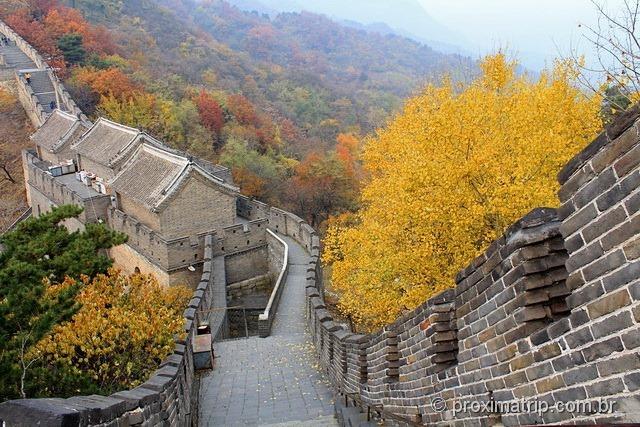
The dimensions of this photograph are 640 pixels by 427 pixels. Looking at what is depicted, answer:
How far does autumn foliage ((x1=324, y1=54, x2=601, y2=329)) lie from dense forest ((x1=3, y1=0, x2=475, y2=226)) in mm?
13292

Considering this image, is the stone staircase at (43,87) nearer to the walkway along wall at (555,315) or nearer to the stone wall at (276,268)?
the stone wall at (276,268)

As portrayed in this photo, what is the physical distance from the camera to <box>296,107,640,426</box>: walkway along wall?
264 cm

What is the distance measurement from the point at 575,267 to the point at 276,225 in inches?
1014

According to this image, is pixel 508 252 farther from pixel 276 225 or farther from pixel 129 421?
pixel 276 225

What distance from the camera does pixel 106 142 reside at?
2909 centimetres

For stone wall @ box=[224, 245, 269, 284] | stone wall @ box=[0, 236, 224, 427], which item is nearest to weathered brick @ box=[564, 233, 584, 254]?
stone wall @ box=[0, 236, 224, 427]

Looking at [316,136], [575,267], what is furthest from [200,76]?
[575,267]

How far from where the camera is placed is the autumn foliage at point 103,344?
831cm

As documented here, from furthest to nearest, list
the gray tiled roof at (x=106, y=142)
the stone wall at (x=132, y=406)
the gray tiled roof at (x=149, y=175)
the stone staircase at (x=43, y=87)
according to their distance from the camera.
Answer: the stone staircase at (x=43, y=87) → the gray tiled roof at (x=106, y=142) → the gray tiled roof at (x=149, y=175) → the stone wall at (x=132, y=406)

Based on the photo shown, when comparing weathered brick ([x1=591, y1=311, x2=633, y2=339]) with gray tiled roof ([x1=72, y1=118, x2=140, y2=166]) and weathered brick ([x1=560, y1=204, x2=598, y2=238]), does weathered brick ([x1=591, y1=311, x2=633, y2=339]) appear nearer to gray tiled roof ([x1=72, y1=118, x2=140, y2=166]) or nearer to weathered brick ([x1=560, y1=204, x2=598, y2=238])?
weathered brick ([x1=560, y1=204, x2=598, y2=238])

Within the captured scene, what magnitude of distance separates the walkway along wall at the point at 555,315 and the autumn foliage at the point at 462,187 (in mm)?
5594

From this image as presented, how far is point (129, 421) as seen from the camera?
5.38 metres

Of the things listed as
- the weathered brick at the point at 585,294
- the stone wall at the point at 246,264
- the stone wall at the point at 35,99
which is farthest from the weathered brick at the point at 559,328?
Answer: the stone wall at the point at 35,99

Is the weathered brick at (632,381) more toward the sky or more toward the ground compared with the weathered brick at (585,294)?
more toward the ground
